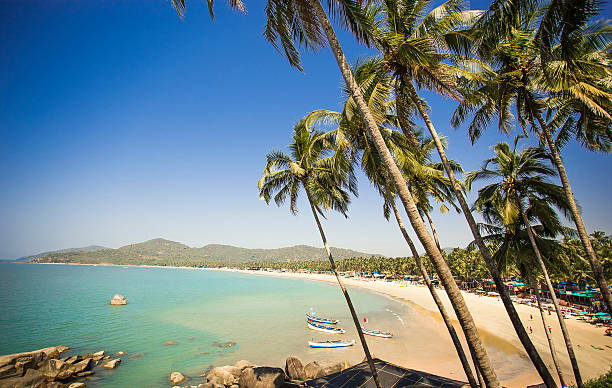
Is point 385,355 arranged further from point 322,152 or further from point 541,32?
point 541,32

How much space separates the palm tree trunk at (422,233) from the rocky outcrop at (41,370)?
830 inches

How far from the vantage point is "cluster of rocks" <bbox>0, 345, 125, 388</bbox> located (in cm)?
1401

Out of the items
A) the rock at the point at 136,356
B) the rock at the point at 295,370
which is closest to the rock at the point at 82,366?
the rock at the point at 136,356

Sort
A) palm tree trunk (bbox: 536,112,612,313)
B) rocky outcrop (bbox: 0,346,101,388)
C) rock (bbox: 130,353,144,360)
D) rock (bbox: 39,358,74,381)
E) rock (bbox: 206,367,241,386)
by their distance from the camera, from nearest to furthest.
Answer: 1. palm tree trunk (bbox: 536,112,612,313)
2. rocky outcrop (bbox: 0,346,101,388)
3. rock (bbox: 206,367,241,386)
4. rock (bbox: 39,358,74,381)
5. rock (bbox: 130,353,144,360)

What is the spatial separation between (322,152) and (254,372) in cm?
1146

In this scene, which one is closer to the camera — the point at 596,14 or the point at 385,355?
the point at 596,14

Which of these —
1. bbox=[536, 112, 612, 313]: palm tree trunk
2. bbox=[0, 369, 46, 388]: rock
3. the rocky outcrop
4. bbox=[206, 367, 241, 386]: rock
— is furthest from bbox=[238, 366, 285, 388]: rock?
bbox=[536, 112, 612, 313]: palm tree trunk

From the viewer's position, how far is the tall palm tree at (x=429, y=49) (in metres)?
5.57

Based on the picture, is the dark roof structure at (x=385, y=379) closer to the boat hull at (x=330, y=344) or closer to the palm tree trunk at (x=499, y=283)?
the palm tree trunk at (x=499, y=283)

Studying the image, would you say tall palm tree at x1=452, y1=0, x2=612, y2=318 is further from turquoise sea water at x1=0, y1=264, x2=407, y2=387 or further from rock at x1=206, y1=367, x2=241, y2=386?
turquoise sea water at x1=0, y1=264, x2=407, y2=387

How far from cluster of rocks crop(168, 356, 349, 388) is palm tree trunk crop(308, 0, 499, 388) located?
35.1ft

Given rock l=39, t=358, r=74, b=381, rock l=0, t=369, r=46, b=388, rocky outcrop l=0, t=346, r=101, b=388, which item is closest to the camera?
rock l=0, t=369, r=46, b=388

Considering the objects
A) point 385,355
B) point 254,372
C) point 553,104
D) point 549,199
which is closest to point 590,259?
point 549,199

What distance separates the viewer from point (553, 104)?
8.41 meters
